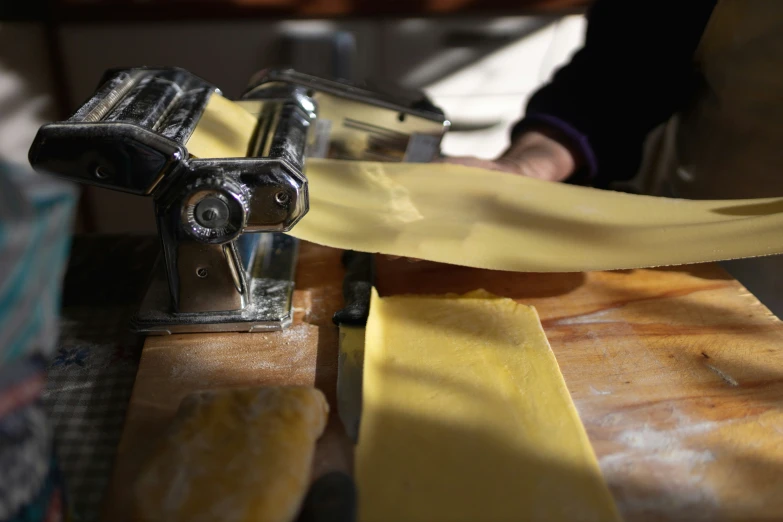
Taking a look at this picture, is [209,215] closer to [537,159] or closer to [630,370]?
[630,370]

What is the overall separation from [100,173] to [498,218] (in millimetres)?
622

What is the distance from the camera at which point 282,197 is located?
763 mm

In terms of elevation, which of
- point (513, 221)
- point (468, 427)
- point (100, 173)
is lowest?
point (468, 427)

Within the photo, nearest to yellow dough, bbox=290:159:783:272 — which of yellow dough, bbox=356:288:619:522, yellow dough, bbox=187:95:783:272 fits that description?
yellow dough, bbox=187:95:783:272

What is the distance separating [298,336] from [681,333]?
1.94 feet

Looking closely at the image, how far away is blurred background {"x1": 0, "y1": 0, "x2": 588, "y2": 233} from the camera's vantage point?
6.20 ft

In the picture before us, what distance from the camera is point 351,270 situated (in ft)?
3.28

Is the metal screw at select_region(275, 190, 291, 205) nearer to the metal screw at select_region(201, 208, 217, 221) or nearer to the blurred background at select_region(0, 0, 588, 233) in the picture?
the metal screw at select_region(201, 208, 217, 221)

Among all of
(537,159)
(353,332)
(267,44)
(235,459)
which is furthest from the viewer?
(267,44)

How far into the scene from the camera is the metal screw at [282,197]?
760 millimetres

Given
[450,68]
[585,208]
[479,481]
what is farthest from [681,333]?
[450,68]

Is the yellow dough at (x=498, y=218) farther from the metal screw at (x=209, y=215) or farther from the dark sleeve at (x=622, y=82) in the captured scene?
the dark sleeve at (x=622, y=82)

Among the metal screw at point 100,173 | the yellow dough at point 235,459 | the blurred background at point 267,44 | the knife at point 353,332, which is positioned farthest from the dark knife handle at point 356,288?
the blurred background at point 267,44

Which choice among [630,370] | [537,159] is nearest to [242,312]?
[630,370]
